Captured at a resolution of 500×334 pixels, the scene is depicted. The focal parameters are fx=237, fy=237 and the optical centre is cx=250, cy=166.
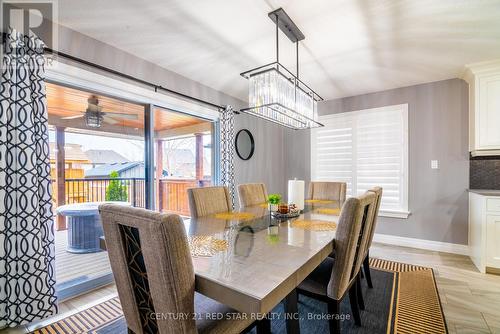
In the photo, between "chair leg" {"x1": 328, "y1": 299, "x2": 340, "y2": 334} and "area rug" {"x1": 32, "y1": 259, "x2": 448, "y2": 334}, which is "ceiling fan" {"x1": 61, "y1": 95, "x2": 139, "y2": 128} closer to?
"area rug" {"x1": 32, "y1": 259, "x2": 448, "y2": 334}

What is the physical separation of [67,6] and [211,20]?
1.06 meters

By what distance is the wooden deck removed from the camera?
7.85 ft

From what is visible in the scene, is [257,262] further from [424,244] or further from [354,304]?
[424,244]

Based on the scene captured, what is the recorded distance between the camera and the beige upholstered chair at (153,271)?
2.75 ft

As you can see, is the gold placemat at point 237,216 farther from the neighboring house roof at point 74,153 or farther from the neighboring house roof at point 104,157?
the neighboring house roof at point 74,153


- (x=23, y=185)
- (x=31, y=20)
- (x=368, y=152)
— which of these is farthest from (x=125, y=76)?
(x=368, y=152)

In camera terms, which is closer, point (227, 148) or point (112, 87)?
point (112, 87)

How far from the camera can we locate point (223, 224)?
174 centimetres

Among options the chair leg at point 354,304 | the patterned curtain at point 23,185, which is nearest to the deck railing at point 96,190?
the patterned curtain at point 23,185

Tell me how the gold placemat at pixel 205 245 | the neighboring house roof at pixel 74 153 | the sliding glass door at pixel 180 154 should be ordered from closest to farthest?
1. the gold placemat at pixel 205 245
2. the neighboring house roof at pixel 74 153
3. the sliding glass door at pixel 180 154

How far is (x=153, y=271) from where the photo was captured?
879 mm

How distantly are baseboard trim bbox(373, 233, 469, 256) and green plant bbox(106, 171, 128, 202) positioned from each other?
370 cm

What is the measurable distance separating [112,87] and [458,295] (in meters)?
3.76

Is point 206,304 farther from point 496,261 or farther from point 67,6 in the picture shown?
point 496,261
